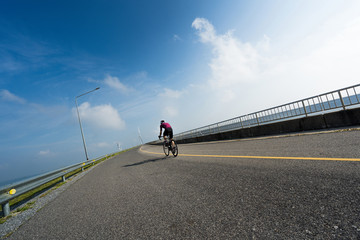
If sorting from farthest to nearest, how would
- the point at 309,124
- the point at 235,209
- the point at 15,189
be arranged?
the point at 309,124 → the point at 15,189 → the point at 235,209

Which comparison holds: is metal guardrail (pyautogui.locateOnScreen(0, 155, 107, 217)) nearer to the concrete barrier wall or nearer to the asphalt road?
the asphalt road

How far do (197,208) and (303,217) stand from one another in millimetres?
1370

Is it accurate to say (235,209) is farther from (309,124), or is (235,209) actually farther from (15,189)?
(309,124)

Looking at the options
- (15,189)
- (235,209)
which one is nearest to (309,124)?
→ (235,209)

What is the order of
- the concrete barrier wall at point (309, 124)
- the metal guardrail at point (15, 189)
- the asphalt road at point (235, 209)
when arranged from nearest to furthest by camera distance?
the asphalt road at point (235, 209) → the metal guardrail at point (15, 189) → the concrete barrier wall at point (309, 124)

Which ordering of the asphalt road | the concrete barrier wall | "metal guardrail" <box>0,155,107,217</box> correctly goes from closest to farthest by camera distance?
the asphalt road
"metal guardrail" <box>0,155,107,217</box>
the concrete barrier wall

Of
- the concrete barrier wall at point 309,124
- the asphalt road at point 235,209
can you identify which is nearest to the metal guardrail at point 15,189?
the asphalt road at point 235,209

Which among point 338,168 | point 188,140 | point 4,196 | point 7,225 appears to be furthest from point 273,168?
point 188,140

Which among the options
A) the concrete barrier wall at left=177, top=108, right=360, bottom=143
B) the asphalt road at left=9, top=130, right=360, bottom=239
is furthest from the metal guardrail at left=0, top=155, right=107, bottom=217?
the concrete barrier wall at left=177, top=108, right=360, bottom=143

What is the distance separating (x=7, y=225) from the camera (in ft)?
11.5

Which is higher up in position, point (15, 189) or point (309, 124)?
point (15, 189)

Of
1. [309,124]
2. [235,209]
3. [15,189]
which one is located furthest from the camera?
[309,124]

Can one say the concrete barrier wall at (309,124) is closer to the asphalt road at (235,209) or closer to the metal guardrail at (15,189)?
the asphalt road at (235,209)

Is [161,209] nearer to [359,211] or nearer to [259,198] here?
[259,198]
